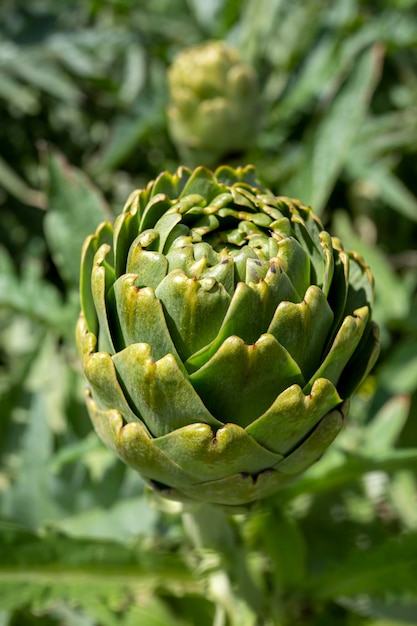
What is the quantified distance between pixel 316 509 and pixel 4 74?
0.99 m

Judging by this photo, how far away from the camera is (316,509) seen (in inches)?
42.8

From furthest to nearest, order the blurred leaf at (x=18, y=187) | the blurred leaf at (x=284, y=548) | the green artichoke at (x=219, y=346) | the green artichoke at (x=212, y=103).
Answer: the blurred leaf at (x=18, y=187)
the green artichoke at (x=212, y=103)
the blurred leaf at (x=284, y=548)
the green artichoke at (x=219, y=346)

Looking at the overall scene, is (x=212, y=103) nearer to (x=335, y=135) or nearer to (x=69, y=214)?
(x=335, y=135)

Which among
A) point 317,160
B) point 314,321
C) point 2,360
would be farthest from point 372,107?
point 314,321

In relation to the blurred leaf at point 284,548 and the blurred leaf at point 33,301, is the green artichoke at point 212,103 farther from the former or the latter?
the blurred leaf at point 284,548

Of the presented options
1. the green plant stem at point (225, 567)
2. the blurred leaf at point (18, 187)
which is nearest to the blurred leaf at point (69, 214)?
the green plant stem at point (225, 567)

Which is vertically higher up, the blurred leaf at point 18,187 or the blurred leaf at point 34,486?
the blurred leaf at point 18,187

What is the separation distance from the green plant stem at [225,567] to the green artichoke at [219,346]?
13 cm

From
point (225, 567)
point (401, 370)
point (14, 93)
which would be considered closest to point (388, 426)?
point (401, 370)

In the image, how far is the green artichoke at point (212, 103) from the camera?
125cm

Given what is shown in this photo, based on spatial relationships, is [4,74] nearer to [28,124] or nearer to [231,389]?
[28,124]

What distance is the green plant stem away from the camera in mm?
794

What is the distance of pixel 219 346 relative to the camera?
60 centimetres

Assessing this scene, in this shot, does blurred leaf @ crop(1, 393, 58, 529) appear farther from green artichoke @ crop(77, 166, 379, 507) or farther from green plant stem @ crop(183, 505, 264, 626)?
green artichoke @ crop(77, 166, 379, 507)
